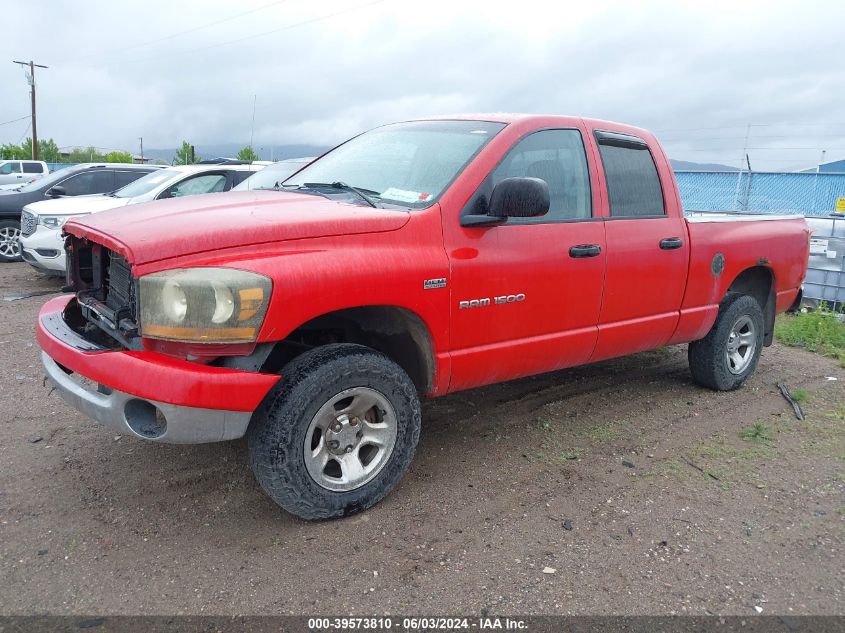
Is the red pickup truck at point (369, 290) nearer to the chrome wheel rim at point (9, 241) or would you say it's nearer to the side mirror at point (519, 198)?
the side mirror at point (519, 198)

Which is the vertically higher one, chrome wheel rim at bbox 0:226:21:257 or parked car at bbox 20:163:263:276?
parked car at bbox 20:163:263:276

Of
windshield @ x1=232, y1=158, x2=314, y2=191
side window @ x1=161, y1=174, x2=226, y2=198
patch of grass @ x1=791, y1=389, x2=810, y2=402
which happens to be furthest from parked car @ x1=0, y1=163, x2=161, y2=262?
patch of grass @ x1=791, y1=389, x2=810, y2=402

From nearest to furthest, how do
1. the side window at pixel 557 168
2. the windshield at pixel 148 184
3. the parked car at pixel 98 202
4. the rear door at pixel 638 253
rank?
the side window at pixel 557 168
the rear door at pixel 638 253
the parked car at pixel 98 202
the windshield at pixel 148 184

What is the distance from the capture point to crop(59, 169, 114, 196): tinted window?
35.9 ft

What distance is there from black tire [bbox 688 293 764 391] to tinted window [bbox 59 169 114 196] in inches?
376

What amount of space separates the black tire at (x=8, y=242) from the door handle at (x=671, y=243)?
9956 mm

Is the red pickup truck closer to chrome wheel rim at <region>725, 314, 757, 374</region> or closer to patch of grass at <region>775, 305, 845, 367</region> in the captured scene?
chrome wheel rim at <region>725, 314, 757, 374</region>

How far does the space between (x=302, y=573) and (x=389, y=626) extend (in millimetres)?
481

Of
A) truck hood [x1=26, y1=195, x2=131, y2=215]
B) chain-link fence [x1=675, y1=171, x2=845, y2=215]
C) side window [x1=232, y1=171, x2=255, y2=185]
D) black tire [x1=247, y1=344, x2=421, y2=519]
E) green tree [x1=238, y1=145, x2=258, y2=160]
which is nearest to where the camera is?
black tire [x1=247, y1=344, x2=421, y2=519]

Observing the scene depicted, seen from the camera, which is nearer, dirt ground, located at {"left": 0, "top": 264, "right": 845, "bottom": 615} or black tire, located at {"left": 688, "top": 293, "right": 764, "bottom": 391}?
dirt ground, located at {"left": 0, "top": 264, "right": 845, "bottom": 615}

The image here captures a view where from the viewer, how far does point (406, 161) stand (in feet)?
12.6

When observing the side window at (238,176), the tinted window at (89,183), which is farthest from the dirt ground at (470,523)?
the tinted window at (89,183)

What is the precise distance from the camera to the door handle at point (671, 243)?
14.3 feet

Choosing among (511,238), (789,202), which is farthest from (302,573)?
(789,202)
